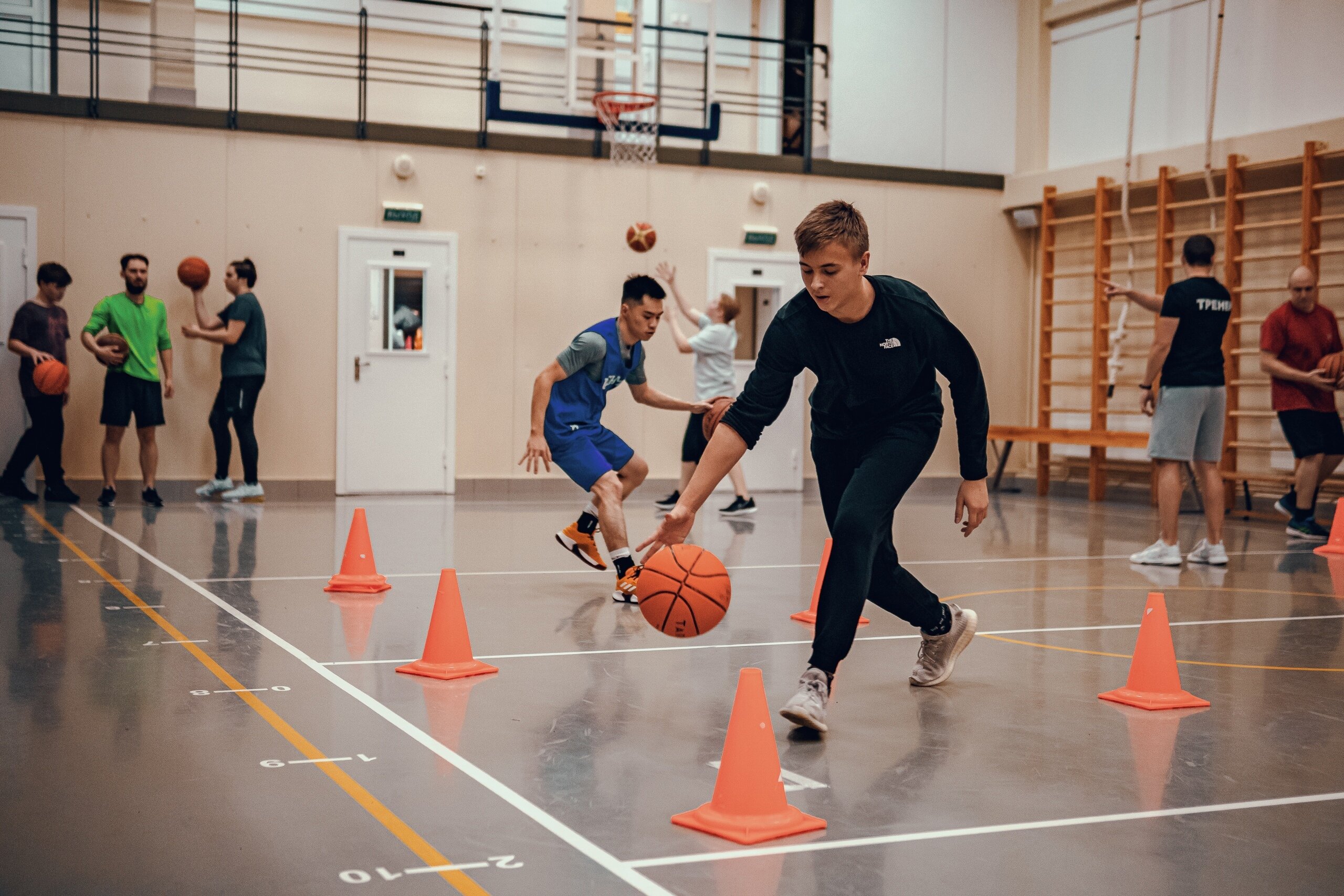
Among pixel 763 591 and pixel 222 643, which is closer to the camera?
pixel 222 643

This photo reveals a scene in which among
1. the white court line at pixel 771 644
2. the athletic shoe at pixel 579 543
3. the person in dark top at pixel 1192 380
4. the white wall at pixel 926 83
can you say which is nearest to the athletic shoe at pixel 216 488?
the athletic shoe at pixel 579 543

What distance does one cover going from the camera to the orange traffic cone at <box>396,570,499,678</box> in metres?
4.71

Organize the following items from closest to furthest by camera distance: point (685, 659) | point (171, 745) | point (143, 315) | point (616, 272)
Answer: point (171, 745)
point (685, 659)
point (143, 315)
point (616, 272)

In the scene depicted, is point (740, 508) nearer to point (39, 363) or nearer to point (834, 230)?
point (39, 363)

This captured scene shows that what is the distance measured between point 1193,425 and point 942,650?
4078 mm

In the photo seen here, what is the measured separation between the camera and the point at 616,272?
13625mm

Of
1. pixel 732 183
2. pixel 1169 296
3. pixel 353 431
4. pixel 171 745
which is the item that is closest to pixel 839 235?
pixel 171 745

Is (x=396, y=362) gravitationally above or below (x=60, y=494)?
above

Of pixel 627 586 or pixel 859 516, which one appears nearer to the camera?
pixel 859 516

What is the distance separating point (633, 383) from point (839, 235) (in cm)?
327

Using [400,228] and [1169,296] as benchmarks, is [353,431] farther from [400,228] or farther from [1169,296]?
[1169,296]

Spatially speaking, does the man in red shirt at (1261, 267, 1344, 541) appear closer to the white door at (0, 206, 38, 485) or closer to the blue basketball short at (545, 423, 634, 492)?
the blue basketball short at (545, 423, 634, 492)

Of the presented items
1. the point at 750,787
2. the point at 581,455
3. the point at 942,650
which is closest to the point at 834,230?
the point at 750,787

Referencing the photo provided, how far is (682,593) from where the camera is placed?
4023 millimetres
